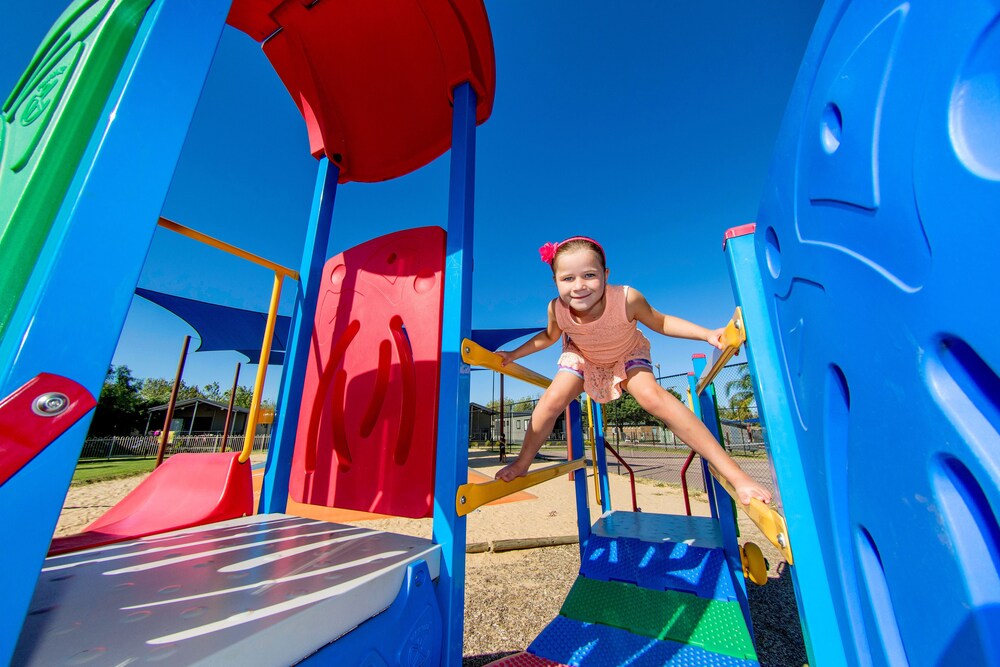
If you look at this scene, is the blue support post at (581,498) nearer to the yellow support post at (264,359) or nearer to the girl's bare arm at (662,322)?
the girl's bare arm at (662,322)

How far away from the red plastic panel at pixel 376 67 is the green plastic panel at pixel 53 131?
3.65ft

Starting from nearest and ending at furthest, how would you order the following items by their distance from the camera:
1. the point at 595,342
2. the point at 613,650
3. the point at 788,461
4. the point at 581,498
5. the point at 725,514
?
the point at 788,461
the point at 613,650
the point at 595,342
the point at 725,514
the point at 581,498

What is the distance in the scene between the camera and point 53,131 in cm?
50

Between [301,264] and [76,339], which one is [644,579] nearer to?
[76,339]

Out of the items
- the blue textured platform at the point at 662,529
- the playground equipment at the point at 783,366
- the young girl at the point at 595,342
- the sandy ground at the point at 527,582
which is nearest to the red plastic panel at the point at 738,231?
the playground equipment at the point at 783,366

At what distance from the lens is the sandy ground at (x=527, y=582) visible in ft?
6.55

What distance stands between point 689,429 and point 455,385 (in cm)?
76

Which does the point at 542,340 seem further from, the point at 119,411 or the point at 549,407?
the point at 119,411

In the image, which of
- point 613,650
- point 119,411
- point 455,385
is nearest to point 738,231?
point 455,385

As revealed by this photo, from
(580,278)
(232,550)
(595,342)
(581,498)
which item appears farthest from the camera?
(581,498)

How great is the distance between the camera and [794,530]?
0.70 meters

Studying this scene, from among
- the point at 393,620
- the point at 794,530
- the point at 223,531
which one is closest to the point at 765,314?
the point at 794,530

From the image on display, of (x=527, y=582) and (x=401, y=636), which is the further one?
(x=527, y=582)

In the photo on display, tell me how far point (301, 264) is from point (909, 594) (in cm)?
211
